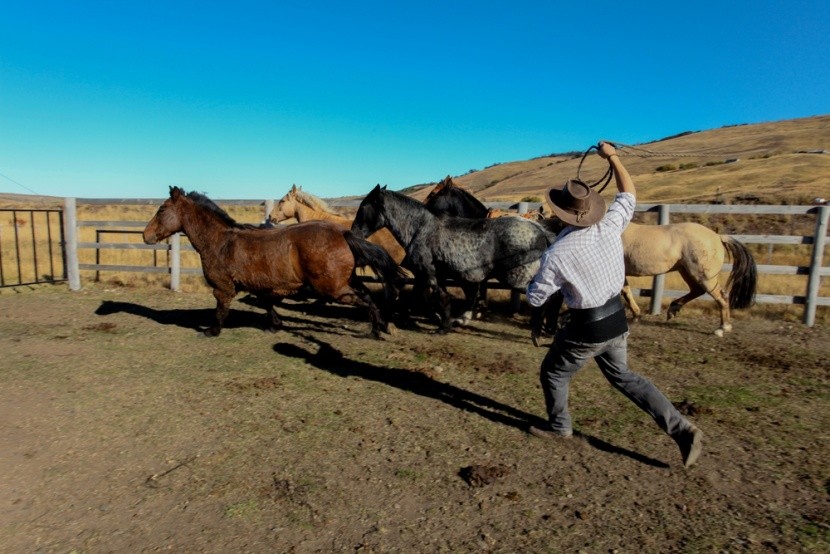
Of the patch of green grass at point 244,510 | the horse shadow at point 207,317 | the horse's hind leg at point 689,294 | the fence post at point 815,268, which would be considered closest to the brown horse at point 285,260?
the horse shadow at point 207,317

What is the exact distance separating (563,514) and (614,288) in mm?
1508

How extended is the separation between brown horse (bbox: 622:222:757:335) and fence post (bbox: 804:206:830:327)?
4.22 ft

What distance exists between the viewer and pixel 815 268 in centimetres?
801

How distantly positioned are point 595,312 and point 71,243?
1171 cm

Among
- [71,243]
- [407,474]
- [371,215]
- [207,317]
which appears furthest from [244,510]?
[71,243]

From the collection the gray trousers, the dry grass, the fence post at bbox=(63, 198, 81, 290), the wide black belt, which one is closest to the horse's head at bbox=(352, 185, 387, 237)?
the dry grass

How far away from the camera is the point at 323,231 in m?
6.86

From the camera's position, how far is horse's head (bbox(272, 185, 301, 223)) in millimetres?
10484

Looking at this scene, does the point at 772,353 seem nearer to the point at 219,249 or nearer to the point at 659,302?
the point at 659,302

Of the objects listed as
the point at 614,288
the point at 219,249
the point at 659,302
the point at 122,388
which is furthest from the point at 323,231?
the point at 659,302

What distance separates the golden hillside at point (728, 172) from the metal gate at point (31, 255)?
898 centimetres

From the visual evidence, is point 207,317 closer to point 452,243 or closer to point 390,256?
point 390,256

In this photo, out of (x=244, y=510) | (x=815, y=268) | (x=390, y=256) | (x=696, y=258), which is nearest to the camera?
(x=244, y=510)

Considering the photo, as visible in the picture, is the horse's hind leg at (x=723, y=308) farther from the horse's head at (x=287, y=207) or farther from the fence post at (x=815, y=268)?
the horse's head at (x=287, y=207)
